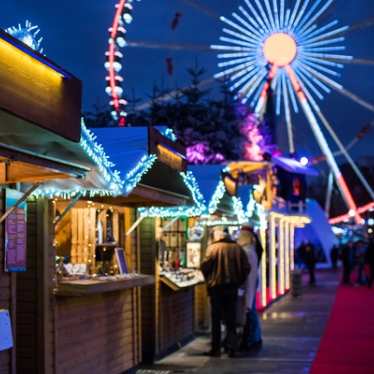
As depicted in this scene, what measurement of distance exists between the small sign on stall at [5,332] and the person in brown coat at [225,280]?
5480mm

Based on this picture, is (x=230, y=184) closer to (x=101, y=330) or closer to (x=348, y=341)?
(x=348, y=341)

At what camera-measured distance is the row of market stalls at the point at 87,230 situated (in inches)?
217

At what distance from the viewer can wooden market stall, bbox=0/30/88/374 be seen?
4961 mm

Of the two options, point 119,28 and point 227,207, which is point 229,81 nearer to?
point 119,28

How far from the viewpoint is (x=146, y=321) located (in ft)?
36.5

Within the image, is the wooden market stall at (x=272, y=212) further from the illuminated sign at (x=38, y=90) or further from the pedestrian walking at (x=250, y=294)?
the illuminated sign at (x=38, y=90)

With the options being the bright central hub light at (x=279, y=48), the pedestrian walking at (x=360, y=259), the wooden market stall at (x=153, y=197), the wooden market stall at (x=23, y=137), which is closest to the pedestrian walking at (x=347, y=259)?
the pedestrian walking at (x=360, y=259)

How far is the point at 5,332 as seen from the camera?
5.96 m

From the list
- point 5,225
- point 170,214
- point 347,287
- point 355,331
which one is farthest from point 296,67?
point 5,225

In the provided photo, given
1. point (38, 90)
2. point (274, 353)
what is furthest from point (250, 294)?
point (38, 90)

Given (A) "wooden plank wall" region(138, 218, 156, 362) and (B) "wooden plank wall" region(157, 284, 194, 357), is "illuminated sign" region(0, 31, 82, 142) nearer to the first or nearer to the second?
(A) "wooden plank wall" region(138, 218, 156, 362)

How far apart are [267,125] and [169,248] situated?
633 inches

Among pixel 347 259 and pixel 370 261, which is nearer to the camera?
pixel 370 261

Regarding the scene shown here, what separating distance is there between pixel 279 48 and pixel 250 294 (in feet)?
52.6
